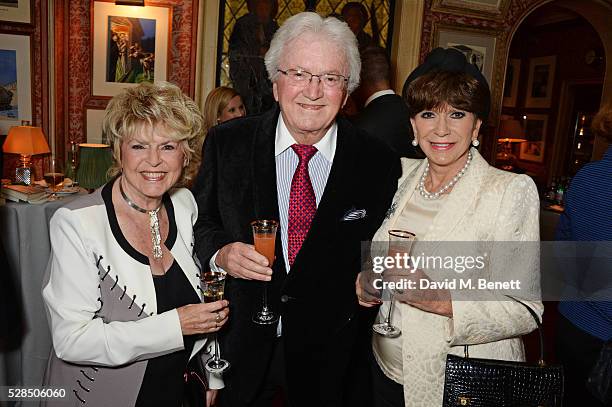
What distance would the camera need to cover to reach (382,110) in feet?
13.9

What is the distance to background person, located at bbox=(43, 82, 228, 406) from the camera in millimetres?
1634

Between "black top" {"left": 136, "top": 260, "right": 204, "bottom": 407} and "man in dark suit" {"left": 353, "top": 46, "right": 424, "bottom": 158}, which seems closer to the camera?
"black top" {"left": 136, "top": 260, "right": 204, "bottom": 407}

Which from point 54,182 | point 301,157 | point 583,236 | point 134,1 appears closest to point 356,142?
point 301,157

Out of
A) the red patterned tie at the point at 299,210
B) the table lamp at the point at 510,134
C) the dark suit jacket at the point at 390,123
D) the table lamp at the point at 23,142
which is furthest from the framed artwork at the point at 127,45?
the table lamp at the point at 510,134

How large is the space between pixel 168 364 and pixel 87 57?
4823 mm

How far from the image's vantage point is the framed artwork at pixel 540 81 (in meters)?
10.6

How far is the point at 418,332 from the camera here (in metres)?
1.81

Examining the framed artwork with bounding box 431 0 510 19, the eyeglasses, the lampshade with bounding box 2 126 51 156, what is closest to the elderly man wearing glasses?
the eyeglasses

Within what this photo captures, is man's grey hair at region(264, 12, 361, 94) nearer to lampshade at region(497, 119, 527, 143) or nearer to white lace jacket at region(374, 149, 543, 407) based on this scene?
white lace jacket at region(374, 149, 543, 407)

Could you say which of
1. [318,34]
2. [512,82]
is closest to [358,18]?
[318,34]

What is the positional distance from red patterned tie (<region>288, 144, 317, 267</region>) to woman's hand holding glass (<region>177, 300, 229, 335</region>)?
0.41 m

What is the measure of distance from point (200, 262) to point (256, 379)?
0.55m

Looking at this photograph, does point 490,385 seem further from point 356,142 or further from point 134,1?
point 134,1

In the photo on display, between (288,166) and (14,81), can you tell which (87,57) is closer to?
(14,81)
